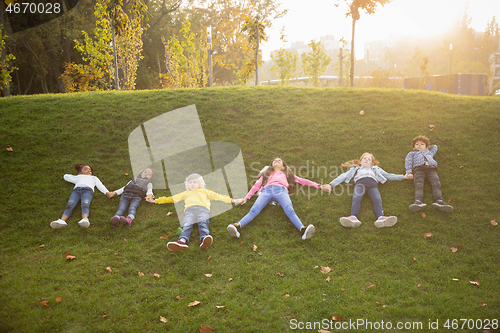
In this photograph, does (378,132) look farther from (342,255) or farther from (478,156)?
(342,255)

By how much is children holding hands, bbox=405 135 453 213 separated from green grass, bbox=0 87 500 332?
0.24m

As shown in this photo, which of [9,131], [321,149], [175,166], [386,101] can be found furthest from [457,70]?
[9,131]

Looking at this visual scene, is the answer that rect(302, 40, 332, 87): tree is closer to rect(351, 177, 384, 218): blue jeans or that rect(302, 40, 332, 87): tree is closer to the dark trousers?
the dark trousers

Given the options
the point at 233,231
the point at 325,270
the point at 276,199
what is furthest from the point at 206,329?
the point at 276,199

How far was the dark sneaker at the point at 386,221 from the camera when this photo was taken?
5855 mm

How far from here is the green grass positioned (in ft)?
14.0

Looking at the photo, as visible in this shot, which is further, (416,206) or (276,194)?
(276,194)

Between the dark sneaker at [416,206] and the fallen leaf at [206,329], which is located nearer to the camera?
the fallen leaf at [206,329]

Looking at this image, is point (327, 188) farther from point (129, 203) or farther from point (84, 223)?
point (84, 223)

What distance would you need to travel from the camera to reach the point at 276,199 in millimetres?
6488

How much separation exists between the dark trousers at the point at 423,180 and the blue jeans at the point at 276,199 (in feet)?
9.06

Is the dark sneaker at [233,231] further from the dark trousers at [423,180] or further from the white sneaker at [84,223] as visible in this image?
the dark trousers at [423,180]

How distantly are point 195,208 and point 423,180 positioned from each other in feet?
16.8

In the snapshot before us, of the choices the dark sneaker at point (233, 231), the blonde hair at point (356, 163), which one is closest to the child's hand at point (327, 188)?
the blonde hair at point (356, 163)
